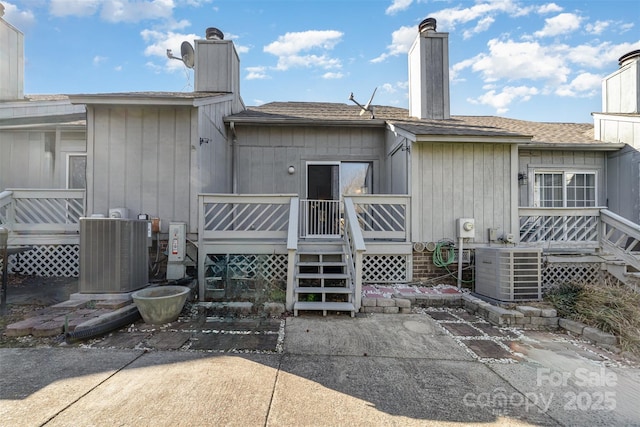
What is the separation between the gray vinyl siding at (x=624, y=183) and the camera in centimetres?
654

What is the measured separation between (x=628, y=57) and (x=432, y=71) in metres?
5.16

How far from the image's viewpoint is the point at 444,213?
5664 millimetres

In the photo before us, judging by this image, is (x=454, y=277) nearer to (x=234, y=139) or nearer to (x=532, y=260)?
(x=532, y=260)

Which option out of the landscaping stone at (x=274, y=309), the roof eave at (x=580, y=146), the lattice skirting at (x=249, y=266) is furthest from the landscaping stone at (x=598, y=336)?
the roof eave at (x=580, y=146)

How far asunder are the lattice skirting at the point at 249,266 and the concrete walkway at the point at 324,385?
6.25 ft

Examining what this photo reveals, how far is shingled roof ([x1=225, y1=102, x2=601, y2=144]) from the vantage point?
5984mm

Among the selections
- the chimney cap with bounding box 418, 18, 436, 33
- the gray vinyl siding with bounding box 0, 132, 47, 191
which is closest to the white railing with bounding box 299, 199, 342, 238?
the chimney cap with bounding box 418, 18, 436, 33

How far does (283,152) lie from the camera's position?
7133 mm

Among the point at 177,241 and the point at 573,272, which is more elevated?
the point at 177,241

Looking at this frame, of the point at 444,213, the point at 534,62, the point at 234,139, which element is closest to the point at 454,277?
the point at 444,213

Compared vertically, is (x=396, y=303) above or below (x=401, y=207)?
below

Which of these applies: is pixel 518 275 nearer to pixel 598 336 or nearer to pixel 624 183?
pixel 598 336

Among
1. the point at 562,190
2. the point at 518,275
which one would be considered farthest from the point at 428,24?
the point at 518,275

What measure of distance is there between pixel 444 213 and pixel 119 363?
18.1 feet
